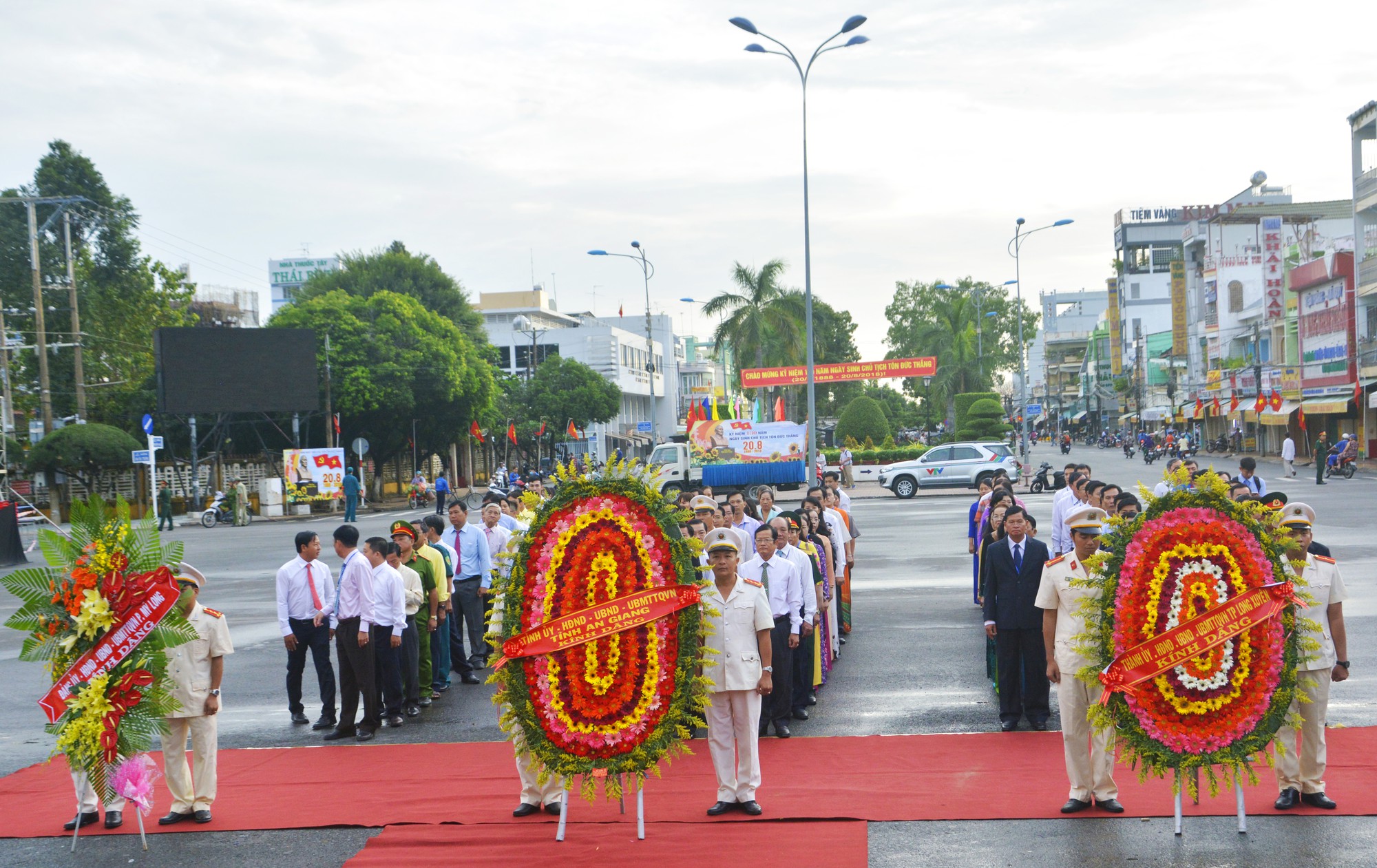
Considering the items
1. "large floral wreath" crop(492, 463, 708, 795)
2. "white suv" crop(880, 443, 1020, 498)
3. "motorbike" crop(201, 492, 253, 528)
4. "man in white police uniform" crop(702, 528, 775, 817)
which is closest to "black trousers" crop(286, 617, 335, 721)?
"large floral wreath" crop(492, 463, 708, 795)

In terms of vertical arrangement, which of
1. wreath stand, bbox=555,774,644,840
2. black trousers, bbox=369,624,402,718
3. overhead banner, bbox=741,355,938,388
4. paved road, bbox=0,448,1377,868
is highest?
overhead banner, bbox=741,355,938,388

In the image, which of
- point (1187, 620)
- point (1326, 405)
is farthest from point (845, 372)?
point (1187, 620)

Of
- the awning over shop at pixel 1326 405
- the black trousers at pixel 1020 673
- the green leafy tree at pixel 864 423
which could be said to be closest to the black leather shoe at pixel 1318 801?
the black trousers at pixel 1020 673

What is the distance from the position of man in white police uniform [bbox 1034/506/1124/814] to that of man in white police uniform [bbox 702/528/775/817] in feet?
5.56

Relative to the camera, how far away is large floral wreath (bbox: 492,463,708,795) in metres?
6.52

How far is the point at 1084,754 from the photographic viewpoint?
6695 mm

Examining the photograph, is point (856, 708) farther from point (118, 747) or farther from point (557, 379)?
point (557, 379)

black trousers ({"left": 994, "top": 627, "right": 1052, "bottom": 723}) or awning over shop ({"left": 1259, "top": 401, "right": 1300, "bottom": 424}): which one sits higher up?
awning over shop ({"left": 1259, "top": 401, "right": 1300, "bottom": 424})

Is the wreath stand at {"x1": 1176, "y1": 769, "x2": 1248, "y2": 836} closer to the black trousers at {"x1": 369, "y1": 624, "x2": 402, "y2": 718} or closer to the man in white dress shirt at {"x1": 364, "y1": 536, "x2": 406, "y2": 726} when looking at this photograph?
the man in white dress shirt at {"x1": 364, "y1": 536, "x2": 406, "y2": 726}

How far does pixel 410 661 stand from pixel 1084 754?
5.70 metres

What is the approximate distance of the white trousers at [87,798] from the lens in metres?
7.03

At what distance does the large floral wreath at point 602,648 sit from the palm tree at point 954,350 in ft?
233

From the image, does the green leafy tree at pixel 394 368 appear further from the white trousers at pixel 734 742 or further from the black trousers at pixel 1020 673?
the white trousers at pixel 734 742

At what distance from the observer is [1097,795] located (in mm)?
6707
